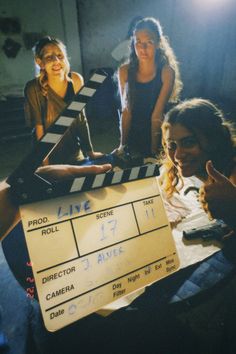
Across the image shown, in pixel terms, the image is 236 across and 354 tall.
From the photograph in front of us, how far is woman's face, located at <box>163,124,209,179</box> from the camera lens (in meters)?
1.89

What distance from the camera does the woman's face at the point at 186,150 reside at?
74.3 inches

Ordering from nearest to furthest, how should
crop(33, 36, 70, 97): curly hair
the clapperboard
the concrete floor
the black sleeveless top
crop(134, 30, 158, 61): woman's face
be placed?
the clapperboard → crop(33, 36, 70, 97): curly hair → crop(134, 30, 158, 61): woman's face → the black sleeveless top → the concrete floor

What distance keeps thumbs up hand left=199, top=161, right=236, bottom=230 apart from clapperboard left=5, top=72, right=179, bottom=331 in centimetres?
34

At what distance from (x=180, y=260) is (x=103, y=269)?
20.2 inches

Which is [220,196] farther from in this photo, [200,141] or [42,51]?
[42,51]

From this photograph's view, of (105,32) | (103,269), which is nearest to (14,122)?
(105,32)

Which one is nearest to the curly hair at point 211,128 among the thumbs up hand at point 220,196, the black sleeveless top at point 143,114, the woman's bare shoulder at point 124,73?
the thumbs up hand at point 220,196

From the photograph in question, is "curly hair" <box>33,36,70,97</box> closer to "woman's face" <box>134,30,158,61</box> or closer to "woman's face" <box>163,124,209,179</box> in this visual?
"woman's face" <box>134,30,158,61</box>

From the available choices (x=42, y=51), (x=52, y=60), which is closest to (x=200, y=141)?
(x=52, y=60)

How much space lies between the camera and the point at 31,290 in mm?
1574

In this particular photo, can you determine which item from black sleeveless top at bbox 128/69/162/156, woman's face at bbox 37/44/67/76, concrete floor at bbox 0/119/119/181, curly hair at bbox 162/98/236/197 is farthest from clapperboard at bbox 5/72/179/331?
concrete floor at bbox 0/119/119/181

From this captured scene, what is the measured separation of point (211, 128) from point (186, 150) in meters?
0.26

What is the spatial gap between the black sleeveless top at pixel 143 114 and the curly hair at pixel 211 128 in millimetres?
912

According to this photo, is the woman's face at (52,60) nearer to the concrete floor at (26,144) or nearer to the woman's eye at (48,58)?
the woman's eye at (48,58)
